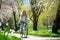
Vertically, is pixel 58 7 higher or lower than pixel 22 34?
higher

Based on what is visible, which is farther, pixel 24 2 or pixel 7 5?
pixel 24 2

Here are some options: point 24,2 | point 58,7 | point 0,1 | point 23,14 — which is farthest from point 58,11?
point 24,2

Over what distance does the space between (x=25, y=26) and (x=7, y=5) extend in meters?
15.4

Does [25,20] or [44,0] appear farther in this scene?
[44,0]

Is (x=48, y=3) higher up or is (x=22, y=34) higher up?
(x=48, y=3)

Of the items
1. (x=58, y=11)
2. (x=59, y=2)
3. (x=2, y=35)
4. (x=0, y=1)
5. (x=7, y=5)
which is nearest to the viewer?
(x=2, y=35)

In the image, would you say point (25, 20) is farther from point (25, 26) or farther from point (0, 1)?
point (0, 1)

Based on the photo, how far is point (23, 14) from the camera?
648 inches

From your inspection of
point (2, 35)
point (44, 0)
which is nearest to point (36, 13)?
point (44, 0)

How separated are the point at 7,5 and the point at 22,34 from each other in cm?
1535

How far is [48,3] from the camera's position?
2412cm

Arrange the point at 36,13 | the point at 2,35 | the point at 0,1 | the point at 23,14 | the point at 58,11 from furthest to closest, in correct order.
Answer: the point at 36,13
the point at 0,1
the point at 58,11
the point at 23,14
the point at 2,35

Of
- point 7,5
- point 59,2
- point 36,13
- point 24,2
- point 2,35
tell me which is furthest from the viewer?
point 24,2

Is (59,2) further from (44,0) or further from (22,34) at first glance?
(22,34)
